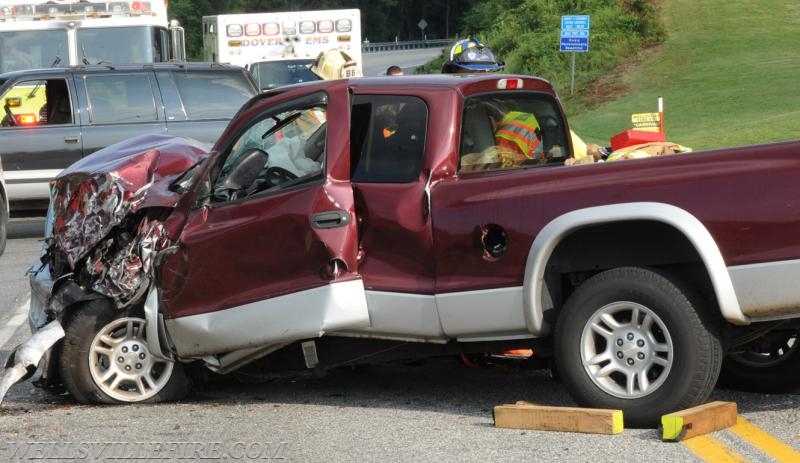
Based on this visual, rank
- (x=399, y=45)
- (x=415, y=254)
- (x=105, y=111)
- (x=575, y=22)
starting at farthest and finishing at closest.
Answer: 1. (x=399, y=45)
2. (x=575, y=22)
3. (x=105, y=111)
4. (x=415, y=254)

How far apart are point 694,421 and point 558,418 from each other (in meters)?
0.65

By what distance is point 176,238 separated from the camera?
722 centimetres

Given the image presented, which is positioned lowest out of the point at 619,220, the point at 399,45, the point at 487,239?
the point at 399,45

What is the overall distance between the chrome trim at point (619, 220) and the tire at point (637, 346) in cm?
16

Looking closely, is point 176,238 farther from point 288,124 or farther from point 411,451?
point 411,451

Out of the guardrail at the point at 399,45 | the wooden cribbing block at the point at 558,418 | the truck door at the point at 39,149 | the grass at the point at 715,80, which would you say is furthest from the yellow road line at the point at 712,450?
the guardrail at the point at 399,45

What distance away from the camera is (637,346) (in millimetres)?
6238

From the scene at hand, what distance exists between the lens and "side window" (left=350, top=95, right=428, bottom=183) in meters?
6.82

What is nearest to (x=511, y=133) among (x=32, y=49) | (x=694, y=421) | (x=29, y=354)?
(x=694, y=421)

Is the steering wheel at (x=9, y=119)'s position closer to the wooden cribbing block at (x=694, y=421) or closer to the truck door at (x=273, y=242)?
the truck door at (x=273, y=242)

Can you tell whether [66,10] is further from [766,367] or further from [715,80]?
[715,80]

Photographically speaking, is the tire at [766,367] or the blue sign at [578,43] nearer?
the tire at [766,367]

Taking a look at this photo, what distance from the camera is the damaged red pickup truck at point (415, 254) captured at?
6.06 metres

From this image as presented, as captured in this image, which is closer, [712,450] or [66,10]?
[712,450]
